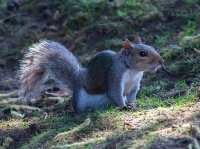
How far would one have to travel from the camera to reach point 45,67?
7.00 m

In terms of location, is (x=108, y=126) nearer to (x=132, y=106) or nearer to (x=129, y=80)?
(x=132, y=106)

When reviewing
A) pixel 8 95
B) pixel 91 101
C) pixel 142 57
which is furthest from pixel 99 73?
pixel 8 95

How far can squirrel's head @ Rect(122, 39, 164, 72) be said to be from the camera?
642 centimetres

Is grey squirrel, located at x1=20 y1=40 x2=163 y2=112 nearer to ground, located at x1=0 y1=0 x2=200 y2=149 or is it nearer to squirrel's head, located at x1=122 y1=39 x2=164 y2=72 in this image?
squirrel's head, located at x1=122 y1=39 x2=164 y2=72

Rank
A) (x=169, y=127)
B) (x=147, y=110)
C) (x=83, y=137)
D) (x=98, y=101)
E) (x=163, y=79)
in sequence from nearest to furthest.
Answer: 1. (x=169, y=127)
2. (x=83, y=137)
3. (x=147, y=110)
4. (x=98, y=101)
5. (x=163, y=79)

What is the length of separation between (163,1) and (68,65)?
147 inches

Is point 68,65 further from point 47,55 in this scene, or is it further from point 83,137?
point 83,137

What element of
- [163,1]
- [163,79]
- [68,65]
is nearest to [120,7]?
[163,1]

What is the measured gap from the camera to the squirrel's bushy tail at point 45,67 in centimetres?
695

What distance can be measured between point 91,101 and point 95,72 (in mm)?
304

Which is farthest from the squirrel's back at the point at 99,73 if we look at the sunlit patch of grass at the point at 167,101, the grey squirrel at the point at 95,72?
the sunlit patch of grass at the point at 167,101

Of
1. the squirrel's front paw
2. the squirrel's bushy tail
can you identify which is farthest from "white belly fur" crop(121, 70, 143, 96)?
the squirrel's bushy tail

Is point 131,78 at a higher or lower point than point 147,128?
higher

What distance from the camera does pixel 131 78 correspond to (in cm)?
660
